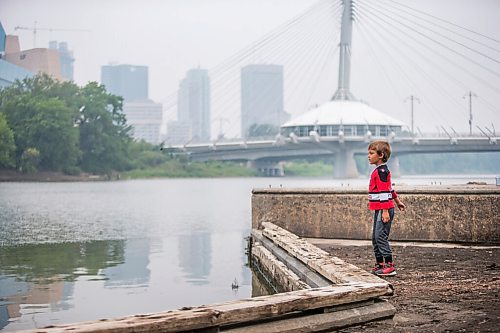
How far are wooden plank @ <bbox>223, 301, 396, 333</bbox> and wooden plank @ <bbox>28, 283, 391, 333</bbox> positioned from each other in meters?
0.07

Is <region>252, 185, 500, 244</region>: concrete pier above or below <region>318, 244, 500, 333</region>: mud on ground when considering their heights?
above

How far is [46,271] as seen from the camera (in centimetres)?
1541

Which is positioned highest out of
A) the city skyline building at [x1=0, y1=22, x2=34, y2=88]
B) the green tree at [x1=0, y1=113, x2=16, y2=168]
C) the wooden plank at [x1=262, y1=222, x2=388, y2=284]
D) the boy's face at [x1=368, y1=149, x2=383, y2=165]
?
the city skyline building at [x1=0, y1=22, x2=34, y2=88]

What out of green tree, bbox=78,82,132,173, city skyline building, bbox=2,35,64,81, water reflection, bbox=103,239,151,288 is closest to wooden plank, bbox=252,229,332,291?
water reflection, bbox=103,239,151,288

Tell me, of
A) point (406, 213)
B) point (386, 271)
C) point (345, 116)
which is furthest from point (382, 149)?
point (345, 116)

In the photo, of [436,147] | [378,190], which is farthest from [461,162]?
[378,190]

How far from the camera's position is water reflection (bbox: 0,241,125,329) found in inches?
457

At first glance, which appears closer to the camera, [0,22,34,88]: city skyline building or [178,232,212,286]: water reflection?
[178,232,212,286]: water reflection

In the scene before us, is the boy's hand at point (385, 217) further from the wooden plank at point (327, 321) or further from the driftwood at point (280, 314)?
the wooden plank at point (327, 321)

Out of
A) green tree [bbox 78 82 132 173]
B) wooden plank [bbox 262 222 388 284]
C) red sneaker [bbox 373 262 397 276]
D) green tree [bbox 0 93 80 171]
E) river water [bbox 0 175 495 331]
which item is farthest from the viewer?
green tree [bbox 78 82 132 173]

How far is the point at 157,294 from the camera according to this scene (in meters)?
12.8

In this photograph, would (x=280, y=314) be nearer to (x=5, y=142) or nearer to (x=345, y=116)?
(x=5, y=142)

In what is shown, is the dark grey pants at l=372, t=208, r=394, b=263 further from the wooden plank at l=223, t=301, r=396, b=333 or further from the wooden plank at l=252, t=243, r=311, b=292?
the wooden plank at l=223, t=301, r=396, b=333

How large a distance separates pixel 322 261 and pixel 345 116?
10303cm
